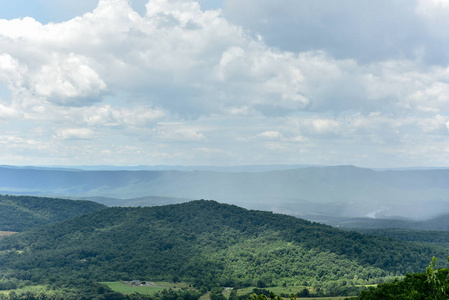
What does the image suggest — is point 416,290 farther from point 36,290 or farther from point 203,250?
point 203,250

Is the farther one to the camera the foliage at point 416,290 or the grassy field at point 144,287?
the grassy field at point 144,287

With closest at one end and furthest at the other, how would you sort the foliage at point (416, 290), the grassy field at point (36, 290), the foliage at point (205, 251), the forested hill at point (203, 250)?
1. the foliage at point (416, 290)
2. the grassy field at point (36, 290)
3. the foliage at point (205, 251)
4. the forested hill at point (203, 250)

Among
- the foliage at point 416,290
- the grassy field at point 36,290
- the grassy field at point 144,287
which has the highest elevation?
the foliage at point 416,290

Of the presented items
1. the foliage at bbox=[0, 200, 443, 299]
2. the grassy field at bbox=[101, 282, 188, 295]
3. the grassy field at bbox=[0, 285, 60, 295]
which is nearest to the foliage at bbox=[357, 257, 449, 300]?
the foliage at bbox=[0, 200, 443, 299]

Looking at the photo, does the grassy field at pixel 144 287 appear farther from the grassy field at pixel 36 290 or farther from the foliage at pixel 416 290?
the foliage at pixel 416 290

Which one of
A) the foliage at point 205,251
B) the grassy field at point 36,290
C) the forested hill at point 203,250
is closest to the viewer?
the grassy field at point 36,290

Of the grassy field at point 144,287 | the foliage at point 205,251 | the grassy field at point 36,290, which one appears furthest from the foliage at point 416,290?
the grassy field at point 36,290

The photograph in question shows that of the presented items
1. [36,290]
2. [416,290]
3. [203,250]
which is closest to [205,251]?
[203,250]
